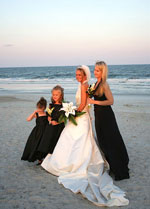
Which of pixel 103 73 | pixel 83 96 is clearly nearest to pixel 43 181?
pixel 83 96

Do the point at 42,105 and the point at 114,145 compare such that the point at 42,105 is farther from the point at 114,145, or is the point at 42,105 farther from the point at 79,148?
the point at 114,145

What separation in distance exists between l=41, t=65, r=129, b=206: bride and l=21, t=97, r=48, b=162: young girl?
41 centimetres

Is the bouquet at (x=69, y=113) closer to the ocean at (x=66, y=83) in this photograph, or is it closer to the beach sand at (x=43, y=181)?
the beach sand at (x=43, y=181)

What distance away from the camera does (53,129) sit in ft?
15.8

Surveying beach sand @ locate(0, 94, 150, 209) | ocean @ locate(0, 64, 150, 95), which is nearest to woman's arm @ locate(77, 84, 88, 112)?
beach sand @ locate(0, 94, 150, 209)

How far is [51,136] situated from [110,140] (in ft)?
3.77

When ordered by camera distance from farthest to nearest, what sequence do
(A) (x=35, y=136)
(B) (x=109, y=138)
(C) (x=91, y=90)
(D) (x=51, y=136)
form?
(A) (x=35, y=136) → (D) (x=51, y=136) → (B) (x=109, y=138) → (C) (x=91, y=90)

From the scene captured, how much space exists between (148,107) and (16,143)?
8391mm

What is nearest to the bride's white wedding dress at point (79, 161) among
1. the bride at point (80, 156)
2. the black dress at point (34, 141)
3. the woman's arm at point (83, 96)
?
the bride at point (80, 156)

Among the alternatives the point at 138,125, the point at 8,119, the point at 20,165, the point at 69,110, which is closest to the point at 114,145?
the point at 69,110

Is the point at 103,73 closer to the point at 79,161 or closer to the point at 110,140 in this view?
the point at 110,140

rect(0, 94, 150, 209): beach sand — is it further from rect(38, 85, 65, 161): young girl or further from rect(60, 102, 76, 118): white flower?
rect(60, 102, 76, 118): white flower

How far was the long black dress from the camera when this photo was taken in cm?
448

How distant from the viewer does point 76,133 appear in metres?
4.44
